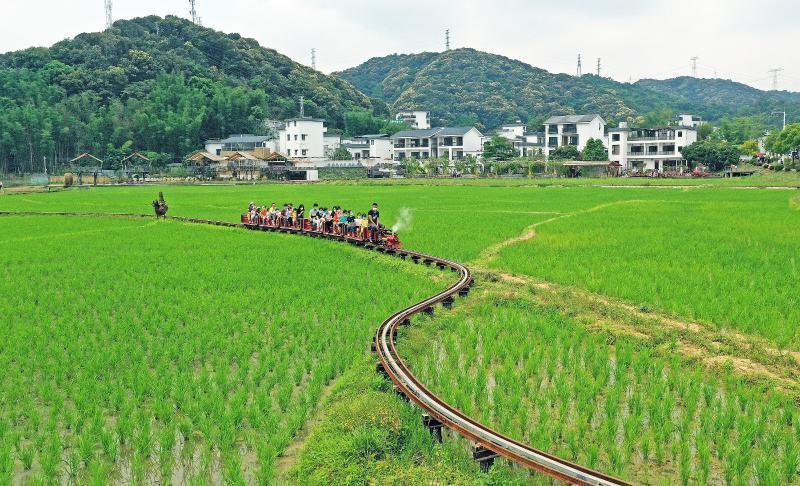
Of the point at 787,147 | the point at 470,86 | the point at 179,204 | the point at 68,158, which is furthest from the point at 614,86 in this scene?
the point at 179,204

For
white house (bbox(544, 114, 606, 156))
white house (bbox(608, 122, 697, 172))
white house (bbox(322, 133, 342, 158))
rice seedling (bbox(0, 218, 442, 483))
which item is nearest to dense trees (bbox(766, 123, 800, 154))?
white house (bbox(608, 122, 697, 172))

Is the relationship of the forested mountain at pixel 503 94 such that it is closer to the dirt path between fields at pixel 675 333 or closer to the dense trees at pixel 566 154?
the dense trees at pixel 566 154

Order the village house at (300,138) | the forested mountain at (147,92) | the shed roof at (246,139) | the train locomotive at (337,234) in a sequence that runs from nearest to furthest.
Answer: the train locomotive at (337,234) → the forested mountain at (147,92) → the shed roof at (246,139) → the village house at (300,138)

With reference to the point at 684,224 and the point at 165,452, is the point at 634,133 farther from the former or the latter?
the point at 165,452

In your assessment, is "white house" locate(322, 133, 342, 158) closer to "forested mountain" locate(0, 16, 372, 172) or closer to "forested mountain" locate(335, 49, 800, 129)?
"forested mountain" locate(0, 16, 372, 172)

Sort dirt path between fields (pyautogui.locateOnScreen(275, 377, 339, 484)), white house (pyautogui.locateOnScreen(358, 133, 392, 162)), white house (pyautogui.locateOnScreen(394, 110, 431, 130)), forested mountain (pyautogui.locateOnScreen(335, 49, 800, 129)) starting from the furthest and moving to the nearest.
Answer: forested mountain (pyautogui.locateOnScreen(335, 49, 800, 129)), white house (pyautogui.locateOnScreen(394, 110, 431, 130)), white house (pyautogui.locateOnScreen(358, 133, 392, 162)), dirt path between fields (pyautogui.locateOnScreen(275, 377, 339, 484))

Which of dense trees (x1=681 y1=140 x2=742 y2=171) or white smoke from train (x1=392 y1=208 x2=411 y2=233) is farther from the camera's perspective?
dense trees (x1=681 y1=140 x2=742 y2=171)

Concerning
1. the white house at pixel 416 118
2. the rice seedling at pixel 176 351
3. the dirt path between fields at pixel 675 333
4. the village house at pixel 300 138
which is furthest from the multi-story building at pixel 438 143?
the dirt path between fields at pixel 675 333
